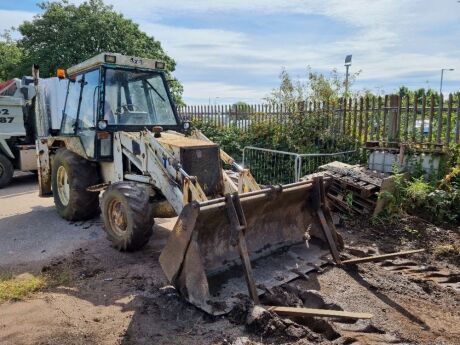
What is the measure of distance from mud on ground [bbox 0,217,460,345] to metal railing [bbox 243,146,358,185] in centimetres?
429

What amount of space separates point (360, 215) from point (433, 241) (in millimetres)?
1259

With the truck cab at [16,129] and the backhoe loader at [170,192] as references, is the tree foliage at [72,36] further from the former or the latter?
the backhoe loader at [170,192]

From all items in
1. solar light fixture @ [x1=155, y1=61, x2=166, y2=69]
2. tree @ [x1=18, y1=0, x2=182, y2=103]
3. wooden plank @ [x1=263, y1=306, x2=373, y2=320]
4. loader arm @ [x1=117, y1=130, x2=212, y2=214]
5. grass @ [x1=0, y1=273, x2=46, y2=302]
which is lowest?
grass @ [x1=0, y1=273, x2=46, y2=302]

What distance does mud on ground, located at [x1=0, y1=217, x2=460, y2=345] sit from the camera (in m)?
3.37

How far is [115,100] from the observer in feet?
20.5

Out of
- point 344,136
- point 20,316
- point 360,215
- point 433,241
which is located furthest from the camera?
point 344,136

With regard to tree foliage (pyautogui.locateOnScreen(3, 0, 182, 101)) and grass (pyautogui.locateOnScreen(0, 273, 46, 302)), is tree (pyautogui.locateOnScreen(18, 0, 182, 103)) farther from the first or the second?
grass (pyautogui.locateOnScreen(0, 273, 46, 302))

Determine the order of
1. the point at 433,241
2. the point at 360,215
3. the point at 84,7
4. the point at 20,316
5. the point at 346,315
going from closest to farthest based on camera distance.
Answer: the point at 346,315 → the point at 20,316 → the point at 433,241 → the point at 360,215 → the point at 84,7

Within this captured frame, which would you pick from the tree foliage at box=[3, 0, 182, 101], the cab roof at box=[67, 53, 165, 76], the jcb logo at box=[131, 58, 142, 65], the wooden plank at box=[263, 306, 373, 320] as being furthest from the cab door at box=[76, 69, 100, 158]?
the tree foliage at box=[3, 0, 182, 101]

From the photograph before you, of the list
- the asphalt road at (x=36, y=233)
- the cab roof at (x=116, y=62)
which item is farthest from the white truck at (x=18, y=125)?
the cab roof at (x=116, y=62)

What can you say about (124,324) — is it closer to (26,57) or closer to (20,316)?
(20,316)

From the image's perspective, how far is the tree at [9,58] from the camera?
72.6 ft

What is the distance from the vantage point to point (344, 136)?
10.1 metres

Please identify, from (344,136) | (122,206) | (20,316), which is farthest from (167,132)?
(344,136)
